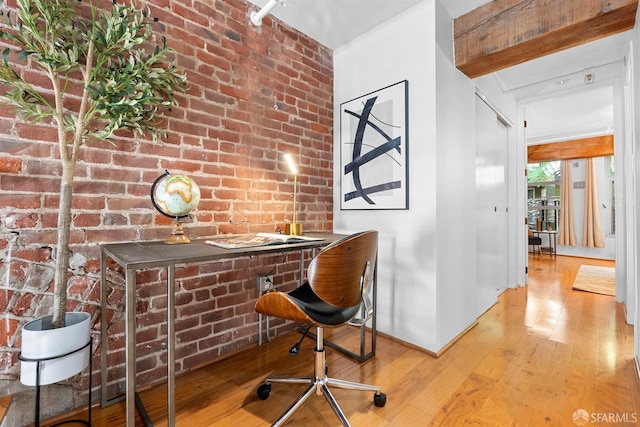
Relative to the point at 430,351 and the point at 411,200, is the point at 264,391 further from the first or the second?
the point at 411,200

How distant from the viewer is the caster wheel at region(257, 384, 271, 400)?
60.7 inches

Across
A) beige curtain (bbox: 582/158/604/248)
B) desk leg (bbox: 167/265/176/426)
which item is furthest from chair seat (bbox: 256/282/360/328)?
beige curtain (bbox: 582/158/604/248)

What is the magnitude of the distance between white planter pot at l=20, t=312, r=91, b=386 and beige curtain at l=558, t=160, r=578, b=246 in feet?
27.9

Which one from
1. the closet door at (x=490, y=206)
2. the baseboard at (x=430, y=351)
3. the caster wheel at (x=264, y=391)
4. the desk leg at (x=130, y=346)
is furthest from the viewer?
the closet door at (x=490, y=206)

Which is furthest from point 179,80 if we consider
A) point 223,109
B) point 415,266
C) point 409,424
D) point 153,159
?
point 409,424

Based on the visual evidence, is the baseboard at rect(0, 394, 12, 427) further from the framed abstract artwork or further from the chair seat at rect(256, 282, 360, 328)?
the framed abstract artwork

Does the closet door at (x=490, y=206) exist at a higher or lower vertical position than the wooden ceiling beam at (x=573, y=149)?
lower

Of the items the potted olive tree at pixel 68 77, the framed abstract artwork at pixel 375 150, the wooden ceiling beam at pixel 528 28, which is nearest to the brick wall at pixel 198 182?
the potted olive tree at pixel 68 77

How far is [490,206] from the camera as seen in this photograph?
3104 mm

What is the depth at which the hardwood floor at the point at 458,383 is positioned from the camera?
141cm

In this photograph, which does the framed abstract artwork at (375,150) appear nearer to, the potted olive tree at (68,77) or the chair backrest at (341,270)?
the chair backrest at (341,270)

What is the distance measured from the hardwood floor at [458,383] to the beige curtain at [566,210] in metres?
4.92

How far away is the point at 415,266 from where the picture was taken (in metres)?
2.16

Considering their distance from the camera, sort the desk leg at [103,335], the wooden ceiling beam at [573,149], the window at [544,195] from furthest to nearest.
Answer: the window at [544,195], the wooden ceiling beam at [573,149], the desk leg at [103,335]
